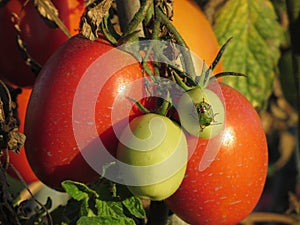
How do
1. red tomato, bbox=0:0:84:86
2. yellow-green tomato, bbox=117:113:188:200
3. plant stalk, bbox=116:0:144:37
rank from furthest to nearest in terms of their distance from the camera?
red tomato, bbox=0:0:84:86 < plant stalk, bbox=116:0:144:37 < yellow-green tomato, bbox=117:113:188:200

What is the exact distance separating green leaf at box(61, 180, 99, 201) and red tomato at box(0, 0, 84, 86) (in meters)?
0.28

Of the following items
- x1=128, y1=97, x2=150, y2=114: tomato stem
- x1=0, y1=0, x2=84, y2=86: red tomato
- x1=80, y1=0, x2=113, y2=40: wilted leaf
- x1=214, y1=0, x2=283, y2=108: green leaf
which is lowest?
x1=214, y1=0, x2=283, y2=108: green leaf

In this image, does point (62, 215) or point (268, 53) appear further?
point (268, 53)

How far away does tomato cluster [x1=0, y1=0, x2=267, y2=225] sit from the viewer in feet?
2.68

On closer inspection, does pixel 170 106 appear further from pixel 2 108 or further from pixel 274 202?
pixel 274 202

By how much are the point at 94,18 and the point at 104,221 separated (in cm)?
23

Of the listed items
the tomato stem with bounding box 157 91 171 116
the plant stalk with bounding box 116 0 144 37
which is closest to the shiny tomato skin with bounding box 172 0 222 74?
the plant stalk with bounding box 116 0 144 37

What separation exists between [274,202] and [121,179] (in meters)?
2.21

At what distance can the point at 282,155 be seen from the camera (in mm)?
2914

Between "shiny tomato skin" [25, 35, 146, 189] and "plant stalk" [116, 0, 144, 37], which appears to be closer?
"shiny tomato skin" [25, 35, 146, 189]

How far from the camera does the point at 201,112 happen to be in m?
0.79

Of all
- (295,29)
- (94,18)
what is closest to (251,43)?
(295,29)

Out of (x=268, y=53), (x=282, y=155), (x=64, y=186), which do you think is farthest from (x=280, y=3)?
(x=282, y=155)

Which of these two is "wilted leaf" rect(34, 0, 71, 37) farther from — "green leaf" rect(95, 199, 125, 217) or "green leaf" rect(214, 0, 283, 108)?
"green leaf" rect(214, 0, 283, 108)
